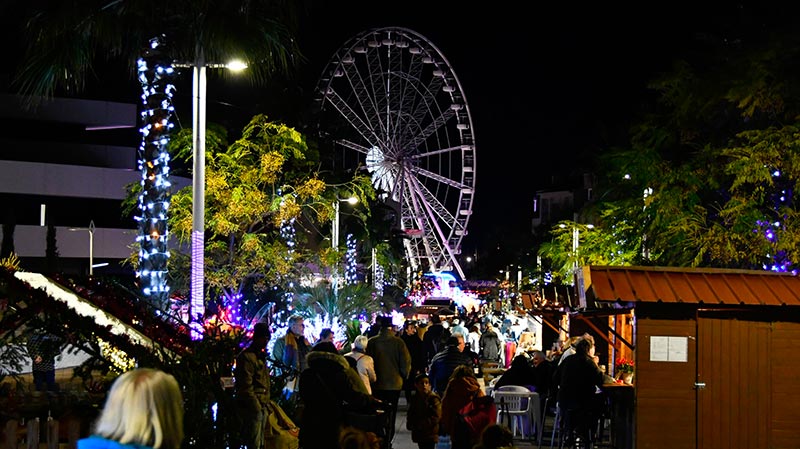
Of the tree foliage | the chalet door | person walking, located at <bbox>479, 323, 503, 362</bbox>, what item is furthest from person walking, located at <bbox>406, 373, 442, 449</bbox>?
person walking, located at <bbox>479, 323, 503, 362</bbox>

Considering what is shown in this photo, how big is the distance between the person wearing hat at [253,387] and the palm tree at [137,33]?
682 centimetres

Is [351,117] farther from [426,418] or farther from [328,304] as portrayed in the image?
[426,418]

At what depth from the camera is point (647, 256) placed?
30938 mm

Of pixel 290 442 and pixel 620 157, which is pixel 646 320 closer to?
pixel 290 442

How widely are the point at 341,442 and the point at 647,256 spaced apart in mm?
22072

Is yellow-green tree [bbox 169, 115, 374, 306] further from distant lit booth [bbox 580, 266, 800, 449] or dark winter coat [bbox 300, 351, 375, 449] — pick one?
dark winter coat [bbox 300, 351, 375, 449]

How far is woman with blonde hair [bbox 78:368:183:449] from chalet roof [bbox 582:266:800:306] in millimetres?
9062

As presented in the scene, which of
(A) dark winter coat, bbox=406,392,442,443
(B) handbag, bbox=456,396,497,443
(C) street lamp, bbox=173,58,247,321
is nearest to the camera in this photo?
(B) handbag, bbox=456,396,497,443

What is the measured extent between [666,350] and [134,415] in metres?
9.73

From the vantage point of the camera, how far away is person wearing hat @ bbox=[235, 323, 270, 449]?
10.3 m

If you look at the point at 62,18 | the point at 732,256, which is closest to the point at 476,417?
the point at 62,18

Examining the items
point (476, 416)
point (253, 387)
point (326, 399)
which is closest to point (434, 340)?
point (476, 416)

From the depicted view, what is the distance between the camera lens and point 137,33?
1666cm

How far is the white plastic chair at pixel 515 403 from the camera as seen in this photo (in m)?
16.7
